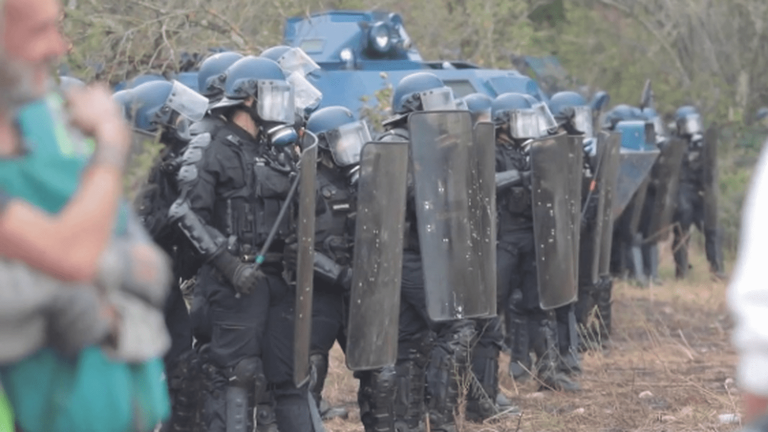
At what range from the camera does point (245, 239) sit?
6.12 metres

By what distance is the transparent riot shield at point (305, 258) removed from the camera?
5.86 meters

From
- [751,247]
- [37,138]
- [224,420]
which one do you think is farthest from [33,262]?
[224,420]

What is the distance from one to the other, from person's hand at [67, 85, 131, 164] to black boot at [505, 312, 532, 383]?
20.9ft

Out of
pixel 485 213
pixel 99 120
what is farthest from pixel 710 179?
pixel 99 120

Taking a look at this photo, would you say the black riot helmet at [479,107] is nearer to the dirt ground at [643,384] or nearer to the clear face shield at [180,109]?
the dirt ground at [643,384]

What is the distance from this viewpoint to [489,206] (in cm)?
732

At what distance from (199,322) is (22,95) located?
12.3ft

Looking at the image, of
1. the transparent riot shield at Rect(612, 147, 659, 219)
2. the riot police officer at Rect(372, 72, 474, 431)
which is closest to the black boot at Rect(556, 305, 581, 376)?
the riot police officer at Rect(372, 72, 474, 431)

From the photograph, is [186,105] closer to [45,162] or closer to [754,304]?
[45,162]

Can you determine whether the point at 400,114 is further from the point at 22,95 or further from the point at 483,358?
the point at 22,95

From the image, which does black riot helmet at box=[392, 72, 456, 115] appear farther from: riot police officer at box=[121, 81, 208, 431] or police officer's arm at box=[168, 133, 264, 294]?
police officer's arm at box=[168, 133, 264, 294]

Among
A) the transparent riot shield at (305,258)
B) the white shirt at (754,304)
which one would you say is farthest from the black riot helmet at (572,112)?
the white shirt at (754,304)

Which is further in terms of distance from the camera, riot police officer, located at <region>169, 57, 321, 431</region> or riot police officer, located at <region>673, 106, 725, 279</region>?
riot police officer, located at <region>673, 106, 725, 279</region>

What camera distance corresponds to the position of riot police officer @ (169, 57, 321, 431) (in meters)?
5.98
